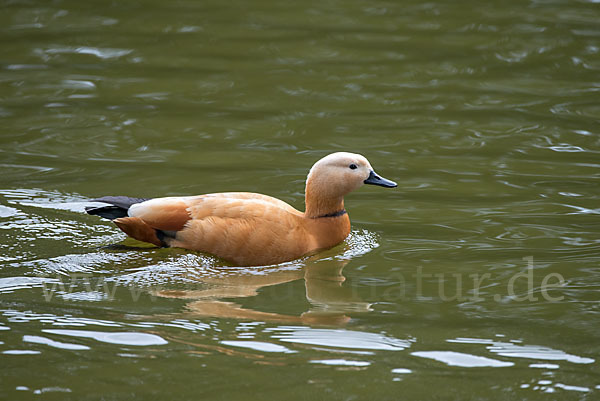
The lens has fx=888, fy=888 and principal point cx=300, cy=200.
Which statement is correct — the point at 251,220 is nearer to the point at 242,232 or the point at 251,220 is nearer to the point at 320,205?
the point at 242,232

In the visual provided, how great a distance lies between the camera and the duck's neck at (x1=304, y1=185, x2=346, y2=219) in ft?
22.7

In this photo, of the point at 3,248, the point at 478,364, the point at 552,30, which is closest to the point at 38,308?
the point at 3,248

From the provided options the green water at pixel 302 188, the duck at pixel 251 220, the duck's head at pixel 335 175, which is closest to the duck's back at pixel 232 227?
the duck at pixel 251 220

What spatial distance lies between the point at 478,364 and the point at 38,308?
2.80m

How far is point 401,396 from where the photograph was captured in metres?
4.67

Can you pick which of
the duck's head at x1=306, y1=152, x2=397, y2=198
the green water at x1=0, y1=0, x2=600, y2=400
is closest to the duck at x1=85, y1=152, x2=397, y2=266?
the duck's head at x1=306, y1=152, x2=397, y2=198

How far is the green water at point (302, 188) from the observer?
4980 mm

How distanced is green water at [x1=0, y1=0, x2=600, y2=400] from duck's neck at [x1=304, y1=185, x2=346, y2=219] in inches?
12.0

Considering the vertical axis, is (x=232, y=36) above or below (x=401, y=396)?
above

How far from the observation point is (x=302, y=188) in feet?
27.2

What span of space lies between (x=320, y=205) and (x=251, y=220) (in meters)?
0.63

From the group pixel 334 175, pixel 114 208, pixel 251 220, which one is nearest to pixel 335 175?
pixel 334 175

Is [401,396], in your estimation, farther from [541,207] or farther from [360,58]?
[360,58]

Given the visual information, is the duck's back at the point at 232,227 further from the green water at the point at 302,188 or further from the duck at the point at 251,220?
the green water at the point at 302,188
